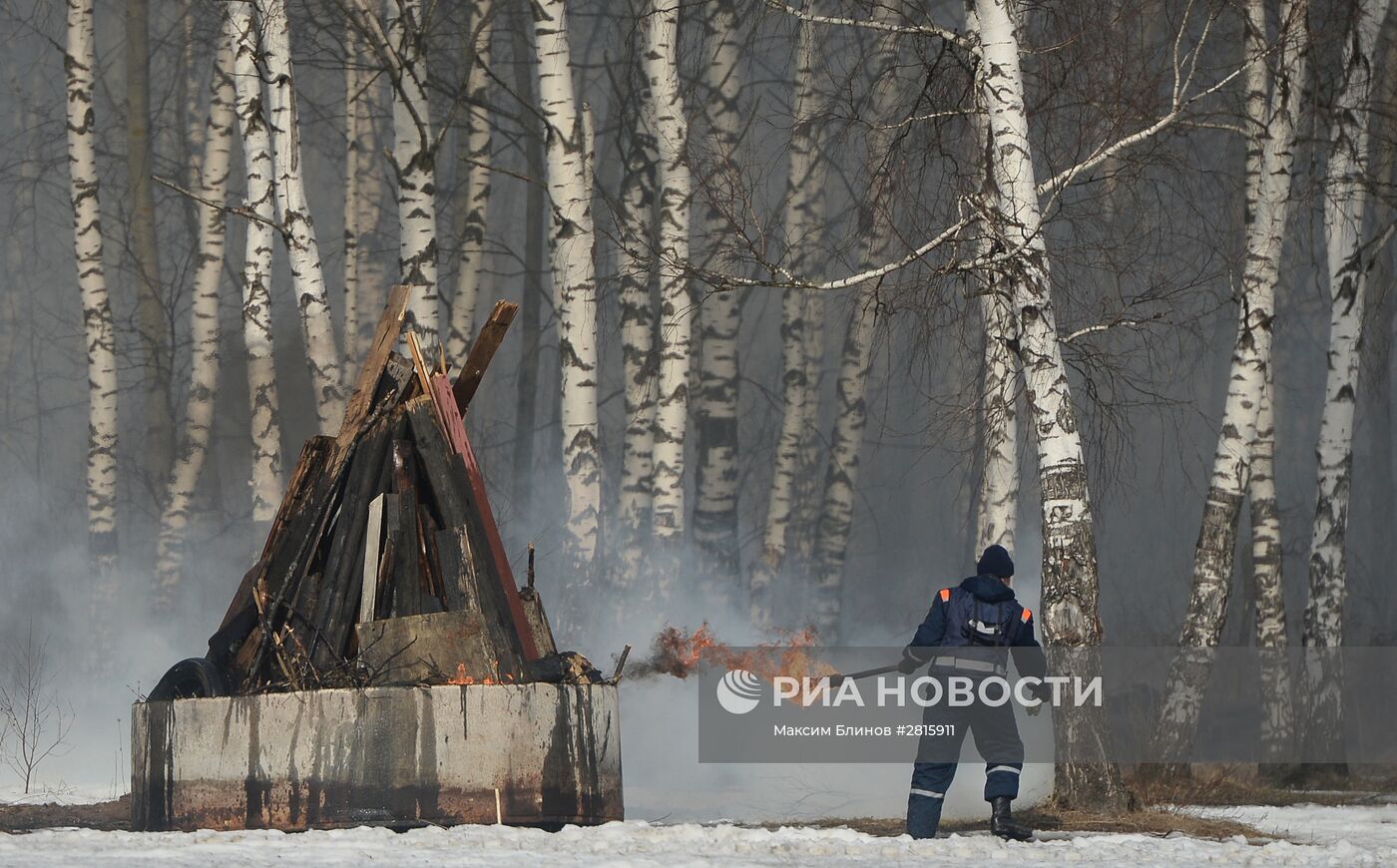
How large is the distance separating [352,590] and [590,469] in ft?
14.9

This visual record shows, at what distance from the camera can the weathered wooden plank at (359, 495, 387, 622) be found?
975 centimetres

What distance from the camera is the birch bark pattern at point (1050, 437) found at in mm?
10438

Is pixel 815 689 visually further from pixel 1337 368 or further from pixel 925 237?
pixel 1337 368

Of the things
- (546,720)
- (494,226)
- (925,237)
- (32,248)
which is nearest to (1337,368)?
(925,237)

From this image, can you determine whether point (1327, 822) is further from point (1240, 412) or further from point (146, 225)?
point (146, 225)

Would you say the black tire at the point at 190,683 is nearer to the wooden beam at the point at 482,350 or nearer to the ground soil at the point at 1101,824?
the wooden beam at the point at 482,350

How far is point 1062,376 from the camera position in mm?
10586

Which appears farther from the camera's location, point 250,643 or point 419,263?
point 419,263

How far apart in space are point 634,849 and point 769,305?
775 inches

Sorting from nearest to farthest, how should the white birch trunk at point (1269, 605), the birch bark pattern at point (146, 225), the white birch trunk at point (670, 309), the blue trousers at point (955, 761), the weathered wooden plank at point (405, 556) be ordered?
the blue trousers at point (955, 761) → the weathered wooden plank at point (405, 556) → the white birch trunk at point (1269, 605) → the white birch trunk at point (670, 309) → the birch bark pattern at point (146, 225)

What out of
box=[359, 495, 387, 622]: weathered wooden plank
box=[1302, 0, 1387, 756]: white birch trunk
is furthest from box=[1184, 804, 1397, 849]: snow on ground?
box=[359, 495, 387, 622]: weathered wooden plank

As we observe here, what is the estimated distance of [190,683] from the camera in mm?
9336

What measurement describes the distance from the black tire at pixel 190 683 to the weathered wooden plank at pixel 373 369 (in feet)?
5.01

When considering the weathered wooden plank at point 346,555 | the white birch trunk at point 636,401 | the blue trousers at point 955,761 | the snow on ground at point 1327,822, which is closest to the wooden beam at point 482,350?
the weathered wooden plank at point 346,555
